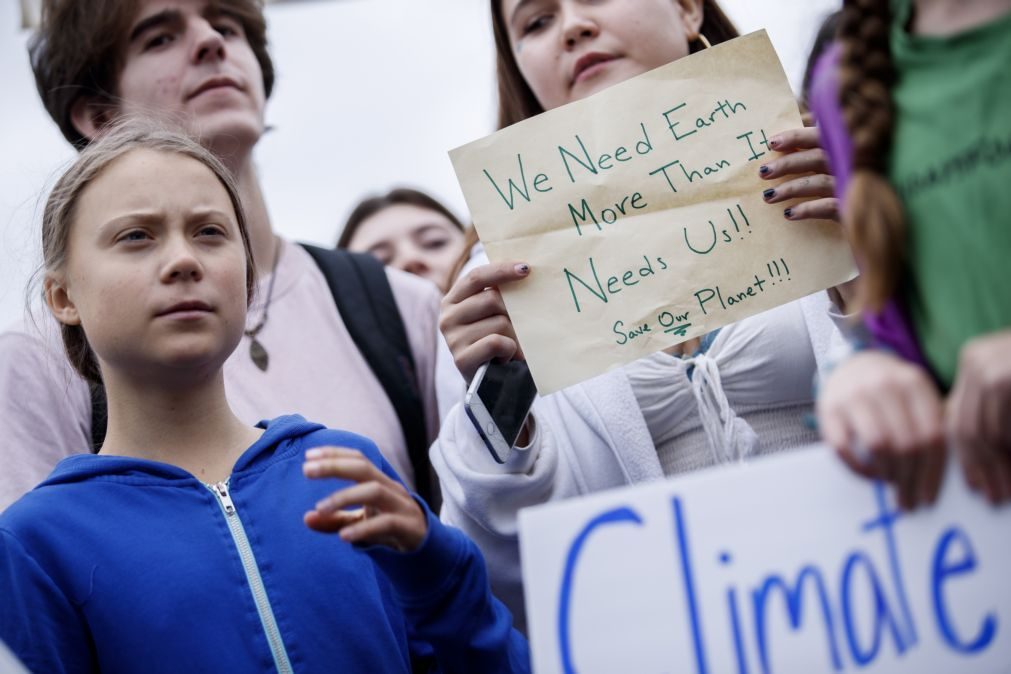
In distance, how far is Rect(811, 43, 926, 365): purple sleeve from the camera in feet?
3.93

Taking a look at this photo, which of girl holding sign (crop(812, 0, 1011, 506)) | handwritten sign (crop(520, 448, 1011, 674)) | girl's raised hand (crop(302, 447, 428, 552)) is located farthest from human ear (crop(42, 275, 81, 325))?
girl holding sign (crop(812, 0, 1011, 506))

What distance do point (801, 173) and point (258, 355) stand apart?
46.4 inches

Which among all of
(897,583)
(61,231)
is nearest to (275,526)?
(61,231)

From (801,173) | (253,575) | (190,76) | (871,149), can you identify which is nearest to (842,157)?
(871,149)

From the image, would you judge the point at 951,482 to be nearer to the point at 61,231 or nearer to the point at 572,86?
the point at 572,86

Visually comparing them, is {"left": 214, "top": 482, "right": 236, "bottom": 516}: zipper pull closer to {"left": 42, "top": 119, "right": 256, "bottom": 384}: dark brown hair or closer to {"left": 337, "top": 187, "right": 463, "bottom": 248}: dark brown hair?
{"left": 42, "top": 119, "right": 256, "bottom": 384}: dark brown hair

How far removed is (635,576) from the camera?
131 cm

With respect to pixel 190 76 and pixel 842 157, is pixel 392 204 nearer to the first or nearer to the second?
pixel 190 76

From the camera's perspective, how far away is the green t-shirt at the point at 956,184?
3.66 feet

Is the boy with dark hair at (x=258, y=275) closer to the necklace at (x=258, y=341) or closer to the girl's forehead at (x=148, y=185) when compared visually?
the necklace at (x=258, y=341)

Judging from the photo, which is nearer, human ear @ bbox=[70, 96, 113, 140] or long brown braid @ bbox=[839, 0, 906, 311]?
long brown braid @ bbox=[839, 0, 906, 311]

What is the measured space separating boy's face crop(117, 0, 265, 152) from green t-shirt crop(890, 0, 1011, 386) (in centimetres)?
173

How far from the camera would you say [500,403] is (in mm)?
1892

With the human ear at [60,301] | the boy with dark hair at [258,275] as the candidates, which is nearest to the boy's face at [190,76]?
the boy with dark hair at [258,275]
